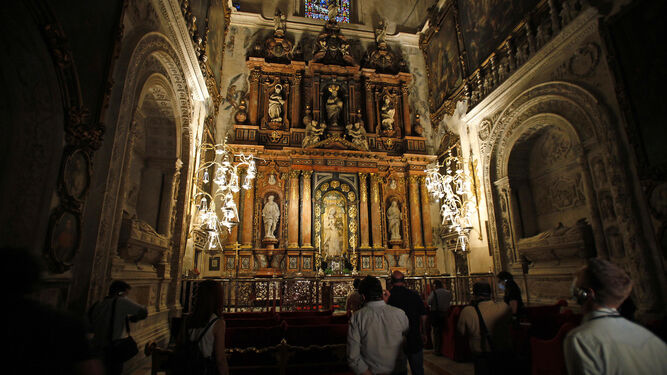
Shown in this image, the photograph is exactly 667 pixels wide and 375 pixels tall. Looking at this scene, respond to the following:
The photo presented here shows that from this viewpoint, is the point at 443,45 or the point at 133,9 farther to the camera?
the point at 443,45

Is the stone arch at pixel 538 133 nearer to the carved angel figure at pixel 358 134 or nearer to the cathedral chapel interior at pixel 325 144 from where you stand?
the cathedral chapel interior at pixel 325 144

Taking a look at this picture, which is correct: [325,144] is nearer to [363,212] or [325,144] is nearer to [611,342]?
[363,212]

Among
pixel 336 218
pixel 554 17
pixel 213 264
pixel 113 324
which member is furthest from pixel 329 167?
pixel 113 324

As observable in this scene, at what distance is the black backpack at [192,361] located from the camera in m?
2.35

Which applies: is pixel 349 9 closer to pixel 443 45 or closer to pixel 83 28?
pixel 443 45

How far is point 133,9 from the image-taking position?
16.7ft

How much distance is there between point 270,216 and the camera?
12.3 metres

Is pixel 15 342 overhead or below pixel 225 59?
below

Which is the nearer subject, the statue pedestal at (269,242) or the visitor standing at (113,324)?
the visitor standing at (113,324)

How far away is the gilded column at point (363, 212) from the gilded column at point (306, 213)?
2.00 meters

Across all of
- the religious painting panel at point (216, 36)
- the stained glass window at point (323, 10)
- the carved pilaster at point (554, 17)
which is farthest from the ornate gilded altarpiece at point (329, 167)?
the carved pilaster at point (554, 17)

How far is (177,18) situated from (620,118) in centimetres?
888

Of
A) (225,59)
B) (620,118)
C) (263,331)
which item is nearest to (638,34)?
(620,118)

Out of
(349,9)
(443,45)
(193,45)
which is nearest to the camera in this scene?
(193,45)
